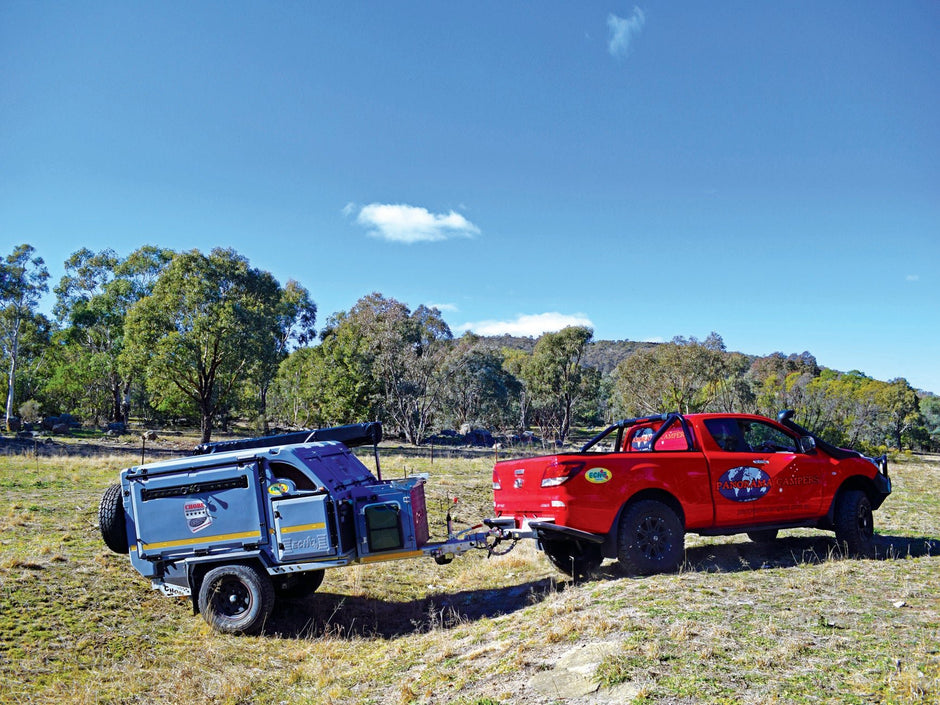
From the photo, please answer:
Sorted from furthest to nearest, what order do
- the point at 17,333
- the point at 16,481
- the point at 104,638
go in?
the point at 17,333 → the point at 16,481 → the point at 104,638

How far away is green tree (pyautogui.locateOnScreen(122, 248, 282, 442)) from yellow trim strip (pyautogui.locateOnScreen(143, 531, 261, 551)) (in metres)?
27.6

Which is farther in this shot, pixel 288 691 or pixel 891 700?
pixel 288 691

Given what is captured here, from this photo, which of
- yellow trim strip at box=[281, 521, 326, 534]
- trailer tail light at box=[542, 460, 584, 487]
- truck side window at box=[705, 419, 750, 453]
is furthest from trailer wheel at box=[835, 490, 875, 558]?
yellow trim strip at box=[281, 521, 326, 534]

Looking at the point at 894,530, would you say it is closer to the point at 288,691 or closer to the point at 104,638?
the point at 288,691

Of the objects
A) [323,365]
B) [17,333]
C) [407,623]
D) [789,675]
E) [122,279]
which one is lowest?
[407,623]

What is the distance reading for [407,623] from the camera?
825 cm

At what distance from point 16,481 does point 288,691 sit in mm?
15195

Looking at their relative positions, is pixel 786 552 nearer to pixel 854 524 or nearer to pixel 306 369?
pixel 854 524

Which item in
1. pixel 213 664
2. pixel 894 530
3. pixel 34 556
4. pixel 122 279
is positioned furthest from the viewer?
pixel 122 279

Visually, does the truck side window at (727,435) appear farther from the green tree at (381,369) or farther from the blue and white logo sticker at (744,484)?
the green tree at (381,369)

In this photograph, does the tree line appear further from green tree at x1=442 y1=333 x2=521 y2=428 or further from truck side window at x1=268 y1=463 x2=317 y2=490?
truck side window at x1=268 y1=463 x2=317 y2=490

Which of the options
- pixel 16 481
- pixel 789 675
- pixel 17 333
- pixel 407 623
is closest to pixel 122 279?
pixel 17 333

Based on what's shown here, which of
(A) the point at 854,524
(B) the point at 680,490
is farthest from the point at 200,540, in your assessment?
(A) the point at 854,524

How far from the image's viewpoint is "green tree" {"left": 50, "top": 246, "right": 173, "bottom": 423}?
5497 cm
